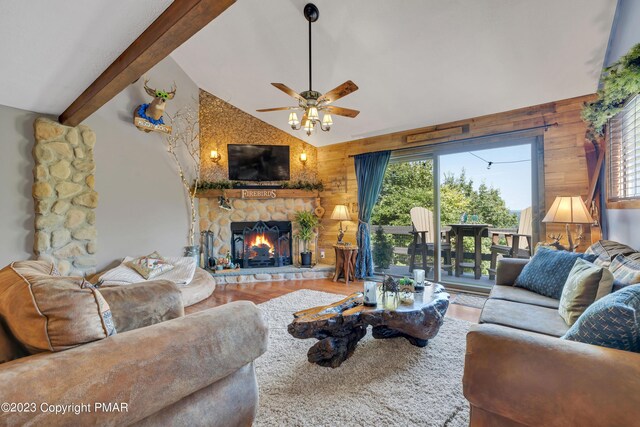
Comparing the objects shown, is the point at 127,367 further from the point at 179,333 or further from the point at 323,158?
the point at 323,158

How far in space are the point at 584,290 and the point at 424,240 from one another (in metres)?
2.81

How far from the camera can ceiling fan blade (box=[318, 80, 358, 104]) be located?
8.41 ft

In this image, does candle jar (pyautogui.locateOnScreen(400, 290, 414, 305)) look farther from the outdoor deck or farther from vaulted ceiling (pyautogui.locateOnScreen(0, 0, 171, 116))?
vaulted ceiling (pyautogui.locateOnScreen(0, 0, 171, 116))

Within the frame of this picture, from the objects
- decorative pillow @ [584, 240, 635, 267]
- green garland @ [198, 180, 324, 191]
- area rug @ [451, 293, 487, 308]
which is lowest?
area rug @ [451, 293, 487, 308]

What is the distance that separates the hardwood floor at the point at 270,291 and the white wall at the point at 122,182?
114 centimetres

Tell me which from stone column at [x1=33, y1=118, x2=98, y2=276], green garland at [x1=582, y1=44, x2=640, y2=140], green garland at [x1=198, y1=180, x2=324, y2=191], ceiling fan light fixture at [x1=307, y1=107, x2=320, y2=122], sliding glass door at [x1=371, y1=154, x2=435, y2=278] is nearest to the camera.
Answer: green garland at [x1=582, y1=44, x2=640, y2=140]

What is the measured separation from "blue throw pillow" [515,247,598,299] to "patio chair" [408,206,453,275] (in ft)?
5.73

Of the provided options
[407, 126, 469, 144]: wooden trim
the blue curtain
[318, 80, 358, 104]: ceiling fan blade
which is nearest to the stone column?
[318, 80, 358, 104]: ceiling fan blade

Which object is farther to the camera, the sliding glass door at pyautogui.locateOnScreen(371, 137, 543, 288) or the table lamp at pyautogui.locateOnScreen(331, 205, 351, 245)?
the table lamp at pyautogui.locateOnScreen(331, 205, 351, 245)

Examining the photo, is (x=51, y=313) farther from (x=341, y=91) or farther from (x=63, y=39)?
(x=341, y=91)

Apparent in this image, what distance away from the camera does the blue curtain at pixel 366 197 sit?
187 inches

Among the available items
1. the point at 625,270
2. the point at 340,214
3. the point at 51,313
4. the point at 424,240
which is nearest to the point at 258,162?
the point at 340,214

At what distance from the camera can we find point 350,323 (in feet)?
6.71

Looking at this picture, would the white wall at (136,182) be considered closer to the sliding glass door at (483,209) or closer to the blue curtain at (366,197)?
the blue curtain at (366,197)
